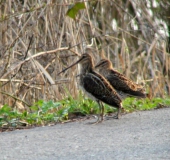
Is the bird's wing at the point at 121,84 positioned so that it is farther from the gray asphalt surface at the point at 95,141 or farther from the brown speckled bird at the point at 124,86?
the gray asphalt surface at the point at 95,141

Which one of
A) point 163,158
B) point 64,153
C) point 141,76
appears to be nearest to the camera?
point 163,158

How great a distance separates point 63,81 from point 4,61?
96 centimetres

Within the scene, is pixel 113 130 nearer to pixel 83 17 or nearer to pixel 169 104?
pixel 169 104

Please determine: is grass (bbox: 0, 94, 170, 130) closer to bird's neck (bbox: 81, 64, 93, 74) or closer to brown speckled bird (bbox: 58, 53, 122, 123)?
brown speckled bird (bbox: 58, 53, 122, 123)

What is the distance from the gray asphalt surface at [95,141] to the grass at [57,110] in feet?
1.35

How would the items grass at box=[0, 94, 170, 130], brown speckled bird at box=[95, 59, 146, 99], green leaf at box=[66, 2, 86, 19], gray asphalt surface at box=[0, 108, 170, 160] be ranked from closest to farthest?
1. gray asphalt surface at box=[0, 108, 170, 160]
2. grass at box=[0, 94, 170, 130]
3. green leaf at box=[66, 2, 86, 19]
4. brown speckled bird at box=[95, 59, 146, 99]

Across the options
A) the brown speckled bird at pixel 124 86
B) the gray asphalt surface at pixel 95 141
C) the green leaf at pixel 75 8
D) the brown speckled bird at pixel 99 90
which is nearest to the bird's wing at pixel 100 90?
the brown speckled bird at pixel 99 90

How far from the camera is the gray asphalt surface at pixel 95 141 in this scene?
520 centimetres

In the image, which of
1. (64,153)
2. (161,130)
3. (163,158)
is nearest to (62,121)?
(161,130)

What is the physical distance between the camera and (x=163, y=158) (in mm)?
4875

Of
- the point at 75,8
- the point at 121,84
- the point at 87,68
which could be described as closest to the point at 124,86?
the point at 121,84

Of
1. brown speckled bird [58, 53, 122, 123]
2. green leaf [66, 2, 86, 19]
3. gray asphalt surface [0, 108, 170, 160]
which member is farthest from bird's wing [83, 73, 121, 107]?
green leaf [66, 2, 86, 19]

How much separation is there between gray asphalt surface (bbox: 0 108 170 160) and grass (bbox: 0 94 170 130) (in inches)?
16.3

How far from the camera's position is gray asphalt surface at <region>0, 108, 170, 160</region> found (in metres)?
5.20
